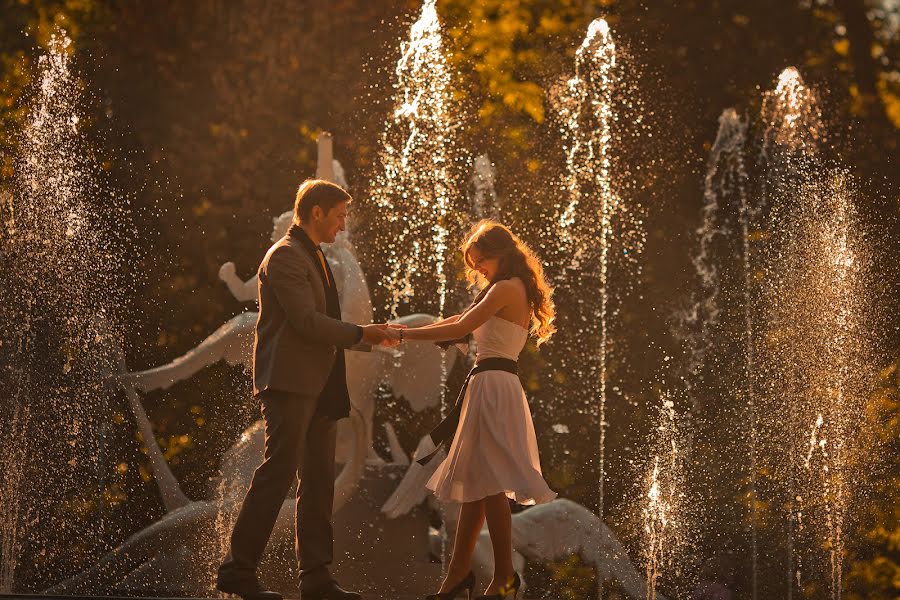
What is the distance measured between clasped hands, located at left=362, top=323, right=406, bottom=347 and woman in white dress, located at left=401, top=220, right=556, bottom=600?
4 cm

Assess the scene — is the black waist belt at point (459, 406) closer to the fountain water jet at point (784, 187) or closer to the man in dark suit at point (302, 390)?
the man in dark suit at point (302, 390)

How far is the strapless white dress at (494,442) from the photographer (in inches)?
168

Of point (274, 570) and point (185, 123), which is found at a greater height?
point (185, 123)

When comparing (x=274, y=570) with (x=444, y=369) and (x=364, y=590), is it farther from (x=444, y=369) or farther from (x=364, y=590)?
(x=444, y=369)

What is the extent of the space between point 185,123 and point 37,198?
307 centimetres

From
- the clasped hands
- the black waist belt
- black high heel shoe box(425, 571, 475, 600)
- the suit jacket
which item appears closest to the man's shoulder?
the suit jacket

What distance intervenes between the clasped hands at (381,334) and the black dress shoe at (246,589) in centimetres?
106

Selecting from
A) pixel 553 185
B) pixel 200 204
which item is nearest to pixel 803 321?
pixel 553 185

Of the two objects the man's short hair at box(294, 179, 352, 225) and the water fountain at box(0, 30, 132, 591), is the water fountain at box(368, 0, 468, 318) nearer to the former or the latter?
the water fountain at box(0, 30, 132, 591)

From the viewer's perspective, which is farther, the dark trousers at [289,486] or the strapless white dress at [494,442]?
the strapless white dress at [494,442]

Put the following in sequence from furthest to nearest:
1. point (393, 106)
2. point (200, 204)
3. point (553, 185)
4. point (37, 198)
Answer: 1. point (200, 204)
2. point (553, 185)
3. point (393, 106)
4. point (37, 198)

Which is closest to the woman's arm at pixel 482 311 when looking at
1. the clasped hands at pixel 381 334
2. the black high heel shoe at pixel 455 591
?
the clasped hands at pixel 381 334

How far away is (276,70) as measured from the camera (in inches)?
463

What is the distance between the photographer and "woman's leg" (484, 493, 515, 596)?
426 centimetres
